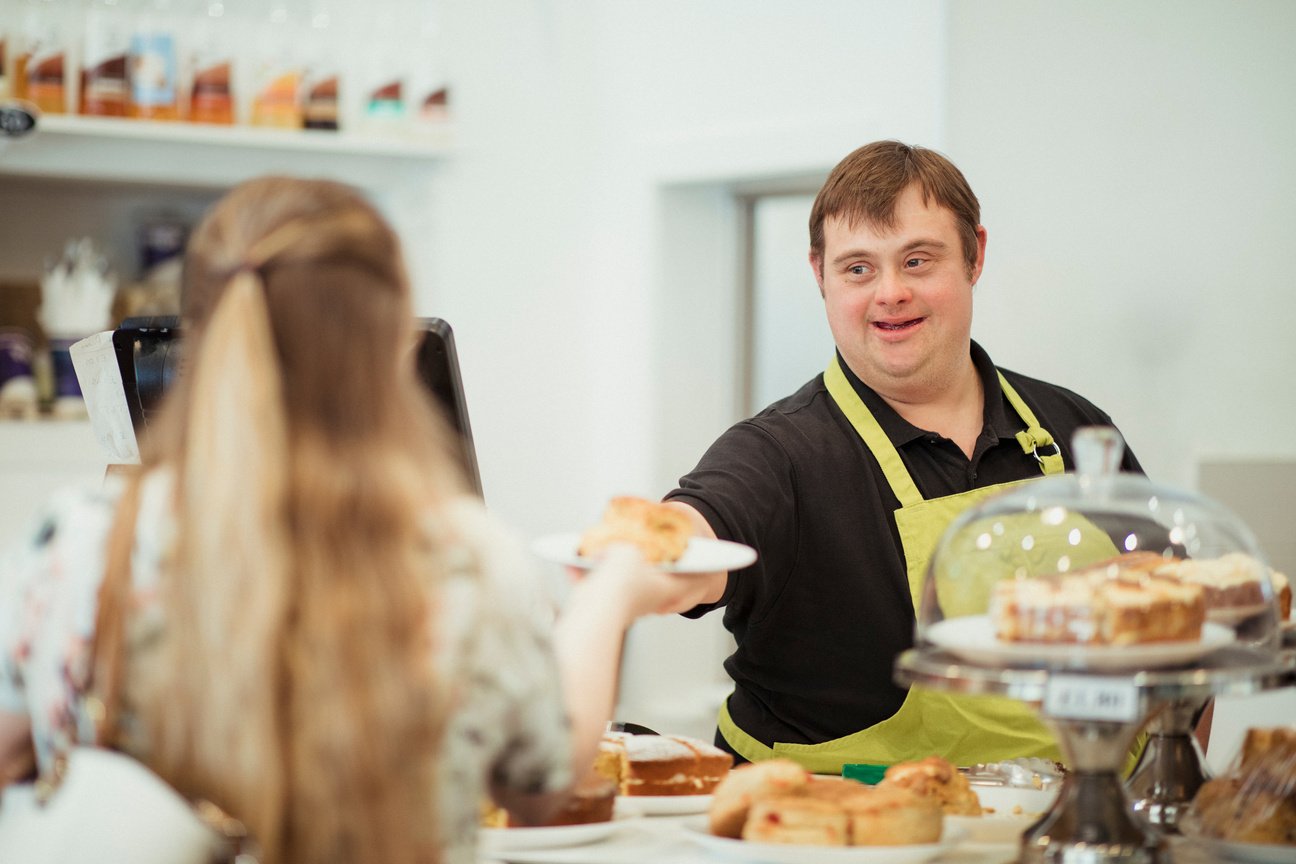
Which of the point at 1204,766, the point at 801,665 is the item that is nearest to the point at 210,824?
the point at 1204,766

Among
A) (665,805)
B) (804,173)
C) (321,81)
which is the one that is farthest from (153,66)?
(665,805)

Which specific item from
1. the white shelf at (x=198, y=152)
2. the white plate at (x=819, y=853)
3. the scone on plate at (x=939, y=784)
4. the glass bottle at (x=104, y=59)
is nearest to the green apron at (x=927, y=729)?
the scone on plate at (x=939, y=784)

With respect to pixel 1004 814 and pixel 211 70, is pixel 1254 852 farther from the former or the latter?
pixel 211 70

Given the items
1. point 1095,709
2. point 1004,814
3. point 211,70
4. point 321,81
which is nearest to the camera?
point 1095,709

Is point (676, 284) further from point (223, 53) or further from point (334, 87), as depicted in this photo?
point (223, 53)

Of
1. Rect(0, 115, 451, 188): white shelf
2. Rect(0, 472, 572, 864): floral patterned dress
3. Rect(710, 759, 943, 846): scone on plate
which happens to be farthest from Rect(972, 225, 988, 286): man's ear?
Rect(0, 115, 451, 188): white shelf

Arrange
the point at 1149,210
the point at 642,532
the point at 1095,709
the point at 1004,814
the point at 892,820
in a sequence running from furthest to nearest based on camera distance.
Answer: the point at 1149,210 → the point at 1004,814 → the point at 642,532 → the point at 892,820 → the point at 1095,709

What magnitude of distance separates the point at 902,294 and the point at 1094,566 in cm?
87

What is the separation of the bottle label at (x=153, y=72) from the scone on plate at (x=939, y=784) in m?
Result: 2.78

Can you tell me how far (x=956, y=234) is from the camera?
2248 millimetres

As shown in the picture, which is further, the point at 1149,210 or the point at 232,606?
the point at 1149,210

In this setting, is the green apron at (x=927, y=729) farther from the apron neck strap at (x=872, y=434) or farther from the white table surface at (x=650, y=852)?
the white table surface at (x=650, y=852)

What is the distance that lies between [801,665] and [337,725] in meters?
1.17

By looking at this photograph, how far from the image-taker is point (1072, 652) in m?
1.25
